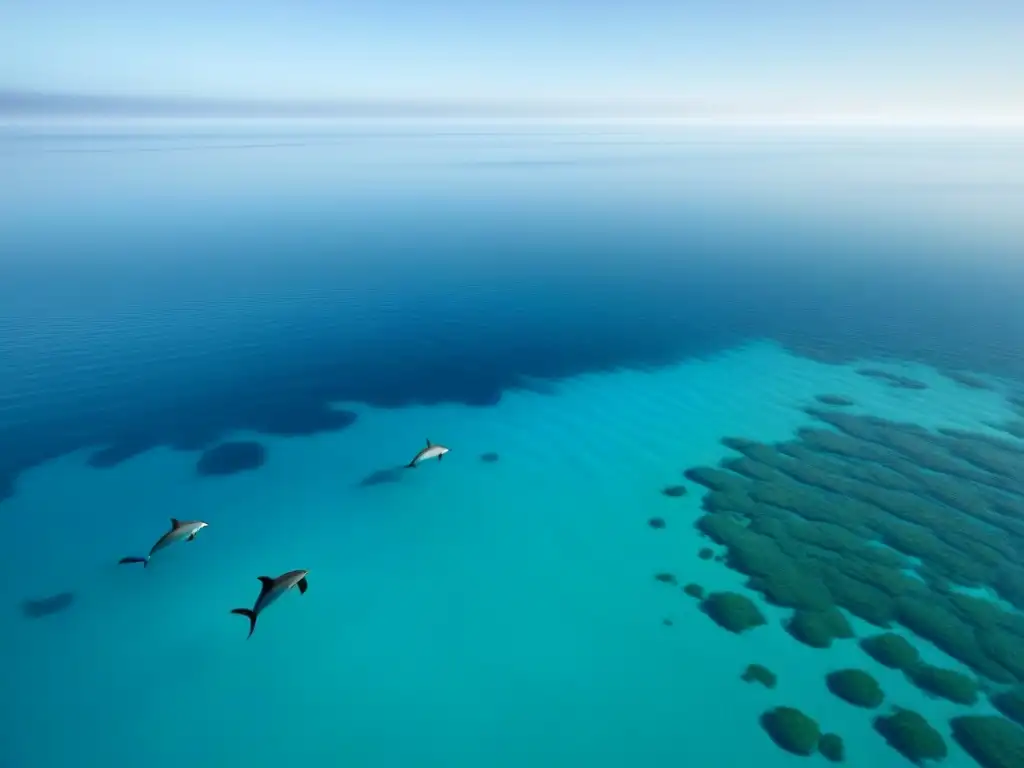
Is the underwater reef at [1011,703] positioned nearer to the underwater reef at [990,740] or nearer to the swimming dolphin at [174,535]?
the underwater reef at [990,740]

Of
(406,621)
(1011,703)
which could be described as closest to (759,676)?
(1011,703)

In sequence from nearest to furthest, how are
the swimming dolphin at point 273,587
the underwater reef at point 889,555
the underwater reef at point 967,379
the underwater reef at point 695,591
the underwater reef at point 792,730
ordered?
the underwater reef at point 792,730
the underwater reef at point 889,555
the swimming dolphin at point 273,587
the underwater reef at point 695,591
the underwater reef at point 967,379

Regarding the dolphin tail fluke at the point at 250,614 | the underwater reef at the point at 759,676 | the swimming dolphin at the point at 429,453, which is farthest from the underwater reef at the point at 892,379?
the dolphin tail fluke at the point at 250,614

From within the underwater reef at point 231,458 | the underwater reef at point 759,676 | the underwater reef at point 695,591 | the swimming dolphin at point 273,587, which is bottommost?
the underwater reef at point 759,676

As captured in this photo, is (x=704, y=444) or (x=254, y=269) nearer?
(x=704, y=444)

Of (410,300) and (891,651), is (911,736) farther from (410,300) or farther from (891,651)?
(410,300)

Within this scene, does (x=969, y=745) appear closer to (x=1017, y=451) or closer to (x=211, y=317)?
(x=1017, y=451)

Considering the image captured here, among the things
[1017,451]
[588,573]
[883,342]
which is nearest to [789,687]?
[588,573]
